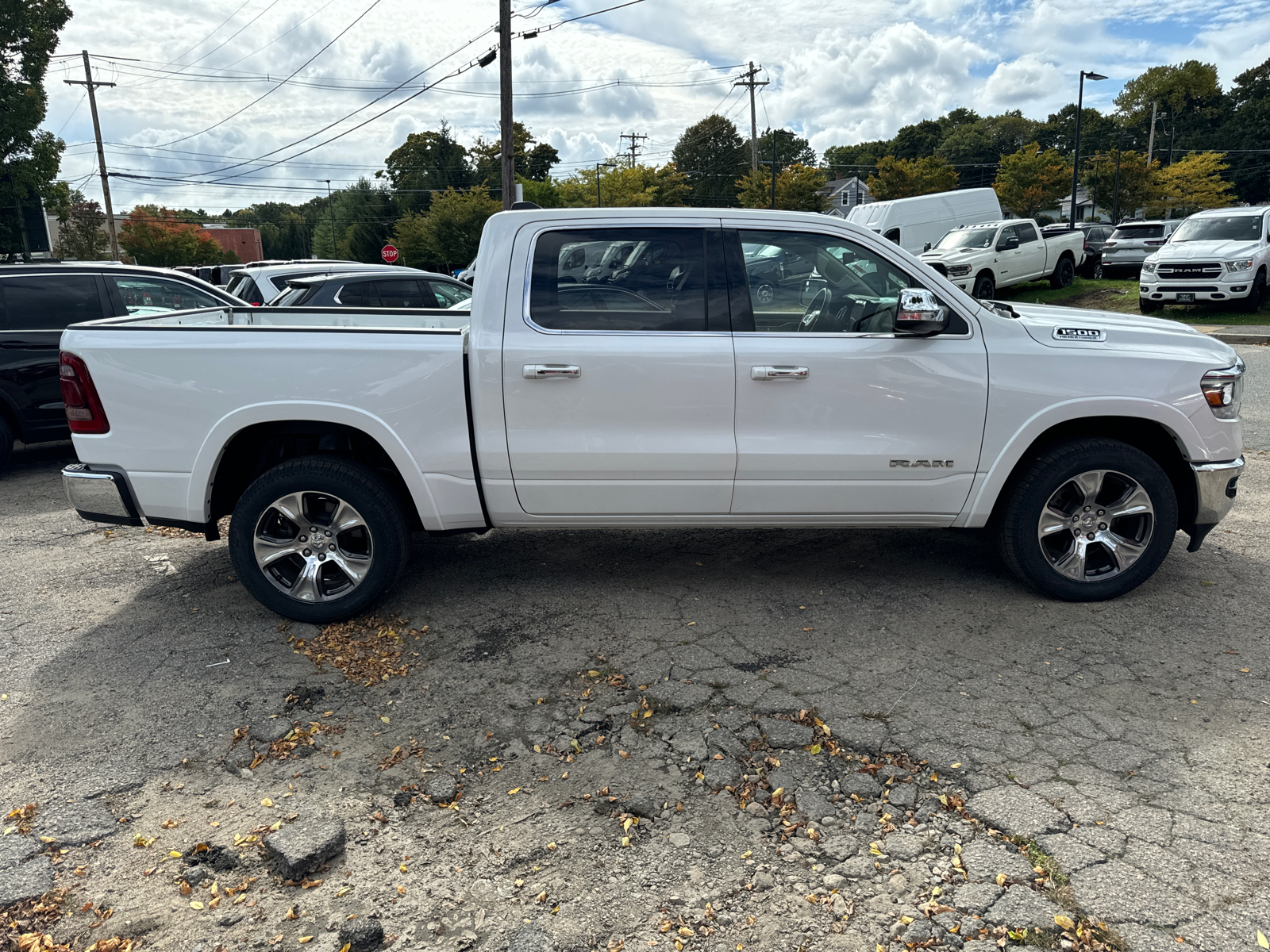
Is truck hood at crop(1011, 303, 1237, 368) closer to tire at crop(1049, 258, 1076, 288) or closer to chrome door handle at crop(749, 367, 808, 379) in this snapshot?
chrome door handle at crop(749, 367, 808, 379)

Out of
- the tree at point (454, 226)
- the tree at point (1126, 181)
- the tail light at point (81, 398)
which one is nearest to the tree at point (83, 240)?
the tree at point (454, 226)

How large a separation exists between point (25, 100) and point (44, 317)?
21014 millimetres

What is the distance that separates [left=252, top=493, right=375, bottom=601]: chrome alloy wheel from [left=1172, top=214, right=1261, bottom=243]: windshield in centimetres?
1836

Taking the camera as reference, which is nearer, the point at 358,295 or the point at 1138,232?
the point at 358,295

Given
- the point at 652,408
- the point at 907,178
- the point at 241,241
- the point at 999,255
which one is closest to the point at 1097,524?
the point at 652,408

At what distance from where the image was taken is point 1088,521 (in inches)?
178

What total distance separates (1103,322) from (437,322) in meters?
3.96

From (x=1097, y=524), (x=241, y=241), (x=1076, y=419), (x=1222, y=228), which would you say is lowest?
(x=1097, y=524)

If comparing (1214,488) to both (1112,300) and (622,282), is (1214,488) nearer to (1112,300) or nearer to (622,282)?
(622,282)

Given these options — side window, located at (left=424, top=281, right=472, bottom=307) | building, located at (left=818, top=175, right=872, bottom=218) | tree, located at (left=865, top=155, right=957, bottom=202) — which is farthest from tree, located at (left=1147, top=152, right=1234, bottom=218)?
side window, located at (left=424, top=281, right=472, bottom=307)

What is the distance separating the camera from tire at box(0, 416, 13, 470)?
7.80m

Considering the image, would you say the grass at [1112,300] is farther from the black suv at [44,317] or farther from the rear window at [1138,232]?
the black suv at [44,317]

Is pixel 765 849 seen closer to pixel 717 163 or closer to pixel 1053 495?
pixel 1053 495

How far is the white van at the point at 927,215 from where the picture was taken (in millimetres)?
23375
